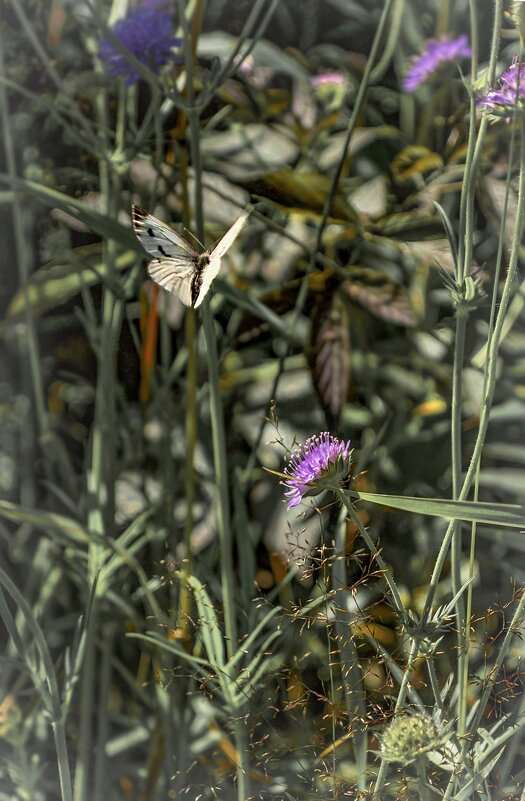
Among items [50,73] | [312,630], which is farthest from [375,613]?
[50,73]

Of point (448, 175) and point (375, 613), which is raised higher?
point (448, 175)

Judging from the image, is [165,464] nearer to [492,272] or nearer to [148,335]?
[148,335]

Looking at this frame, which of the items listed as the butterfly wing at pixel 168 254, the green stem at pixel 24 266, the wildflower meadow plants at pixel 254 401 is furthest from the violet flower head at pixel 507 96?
the green stem at pixel 24 266

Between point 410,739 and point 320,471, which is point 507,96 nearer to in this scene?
point 320,471

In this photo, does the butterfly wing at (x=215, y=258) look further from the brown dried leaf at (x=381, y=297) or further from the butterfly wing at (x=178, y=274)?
the brown dried leaf at (x=381, y=297)

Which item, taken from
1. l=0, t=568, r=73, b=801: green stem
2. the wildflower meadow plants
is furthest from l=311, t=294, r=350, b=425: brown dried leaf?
l=0, t=568, r=73, b=801: green stem

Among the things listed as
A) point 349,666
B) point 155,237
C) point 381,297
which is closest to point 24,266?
point 155,237

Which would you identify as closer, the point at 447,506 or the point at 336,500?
the point at 447,506
